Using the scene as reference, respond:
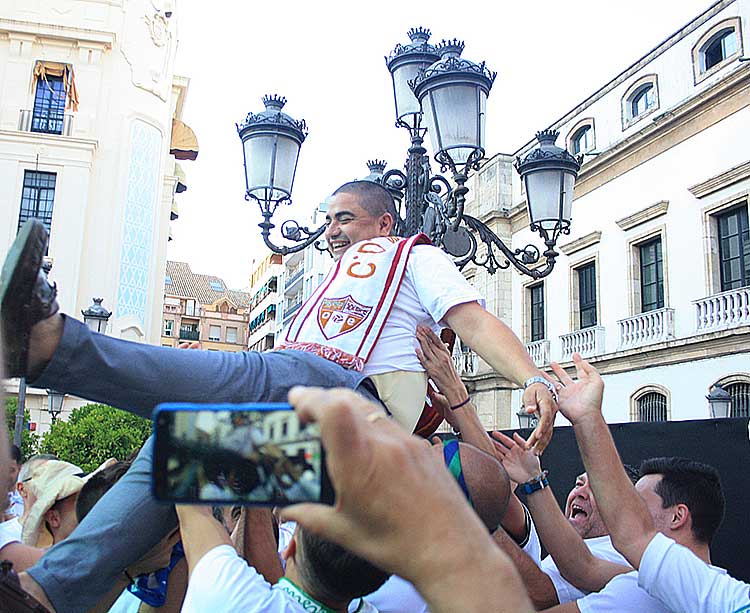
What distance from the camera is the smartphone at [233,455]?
853mm

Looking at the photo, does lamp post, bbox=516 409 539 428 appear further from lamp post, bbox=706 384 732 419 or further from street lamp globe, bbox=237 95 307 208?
lamp post, bbox=706 384 732 419

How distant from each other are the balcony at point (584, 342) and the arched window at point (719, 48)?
259 inches

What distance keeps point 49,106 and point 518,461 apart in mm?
23048

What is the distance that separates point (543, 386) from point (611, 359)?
16.3 metres

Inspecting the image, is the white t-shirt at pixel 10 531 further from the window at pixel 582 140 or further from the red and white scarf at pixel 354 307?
the window at pixel 582 140

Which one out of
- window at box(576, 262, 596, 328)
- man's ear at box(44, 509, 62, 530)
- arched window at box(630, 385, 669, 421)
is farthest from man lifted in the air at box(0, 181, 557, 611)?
window at box(576, 262, 596, 328)

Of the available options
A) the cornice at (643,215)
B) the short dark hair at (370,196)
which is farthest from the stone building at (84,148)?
the short dark hair at (370,196)

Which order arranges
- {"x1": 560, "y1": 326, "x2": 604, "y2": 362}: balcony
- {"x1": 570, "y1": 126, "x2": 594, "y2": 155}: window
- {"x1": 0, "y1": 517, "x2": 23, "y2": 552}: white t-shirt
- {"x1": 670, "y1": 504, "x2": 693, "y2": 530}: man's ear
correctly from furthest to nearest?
1. {"x1": 570, "y1": 126, "x2": 594, "y2": 155}: window
2. {"x1": 560, "y1": 326, "x2": 604, "y2": 362}: balcony
3. {"x1": 0, "y1": 517, "x2": 23, "y2": 552}: white t-shirt
4. {"x1": 670, "y1": 504, "x2": 693, "y2": 530}: man's ear

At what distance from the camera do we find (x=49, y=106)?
73.0ft

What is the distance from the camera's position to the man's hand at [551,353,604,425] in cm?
216

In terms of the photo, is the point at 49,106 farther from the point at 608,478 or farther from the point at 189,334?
the point at 189,334

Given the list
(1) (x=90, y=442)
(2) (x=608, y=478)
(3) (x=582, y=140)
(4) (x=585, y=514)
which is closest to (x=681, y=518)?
(2) (x=608, y=478)

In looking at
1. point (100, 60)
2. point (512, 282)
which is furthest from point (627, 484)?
point (100, 60)

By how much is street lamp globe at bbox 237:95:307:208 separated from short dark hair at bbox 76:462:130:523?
130 inches
